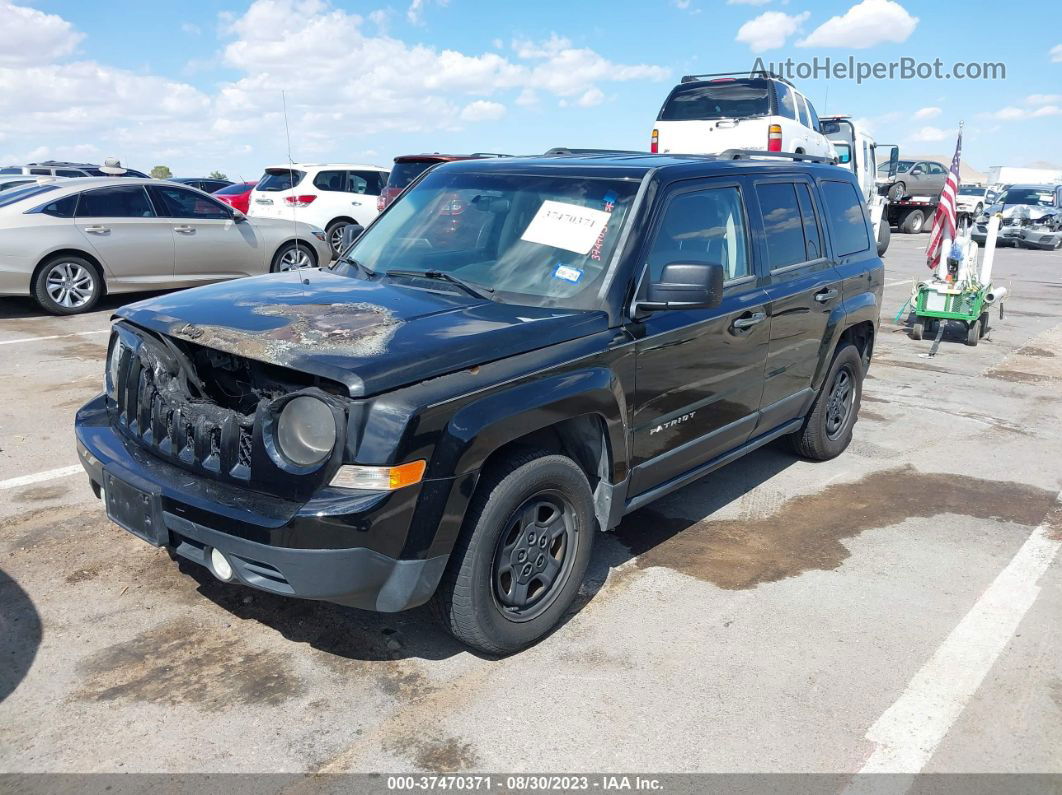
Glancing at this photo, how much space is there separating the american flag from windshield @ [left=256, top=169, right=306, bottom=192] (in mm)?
9744

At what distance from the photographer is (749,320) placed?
448 centimetres

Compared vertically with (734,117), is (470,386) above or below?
below

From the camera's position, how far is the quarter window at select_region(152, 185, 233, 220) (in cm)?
1112

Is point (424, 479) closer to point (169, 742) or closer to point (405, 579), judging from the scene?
point (405, 579)

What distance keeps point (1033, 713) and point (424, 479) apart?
93.6 inches

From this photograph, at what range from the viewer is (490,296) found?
12.4 feet

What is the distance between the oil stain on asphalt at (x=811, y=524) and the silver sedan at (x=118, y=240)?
7.07 m

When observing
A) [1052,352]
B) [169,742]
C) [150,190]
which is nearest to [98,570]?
[169,742]

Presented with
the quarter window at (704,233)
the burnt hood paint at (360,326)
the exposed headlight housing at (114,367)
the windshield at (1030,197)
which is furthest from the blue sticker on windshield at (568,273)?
the windshield at (1030,197)

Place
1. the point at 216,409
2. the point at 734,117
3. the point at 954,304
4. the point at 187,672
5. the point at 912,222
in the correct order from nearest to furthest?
1. the point at 216,409
2. the point at 187,672
3. the point at 954,304
4. the point at 734,117
5. the point at 912,222

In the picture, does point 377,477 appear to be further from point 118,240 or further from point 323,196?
point 323,196

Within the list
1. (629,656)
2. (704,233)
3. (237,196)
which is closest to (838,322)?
(704,233)

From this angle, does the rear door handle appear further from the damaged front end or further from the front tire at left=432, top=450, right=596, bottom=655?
the damaged front end

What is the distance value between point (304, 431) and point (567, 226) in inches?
62.9
